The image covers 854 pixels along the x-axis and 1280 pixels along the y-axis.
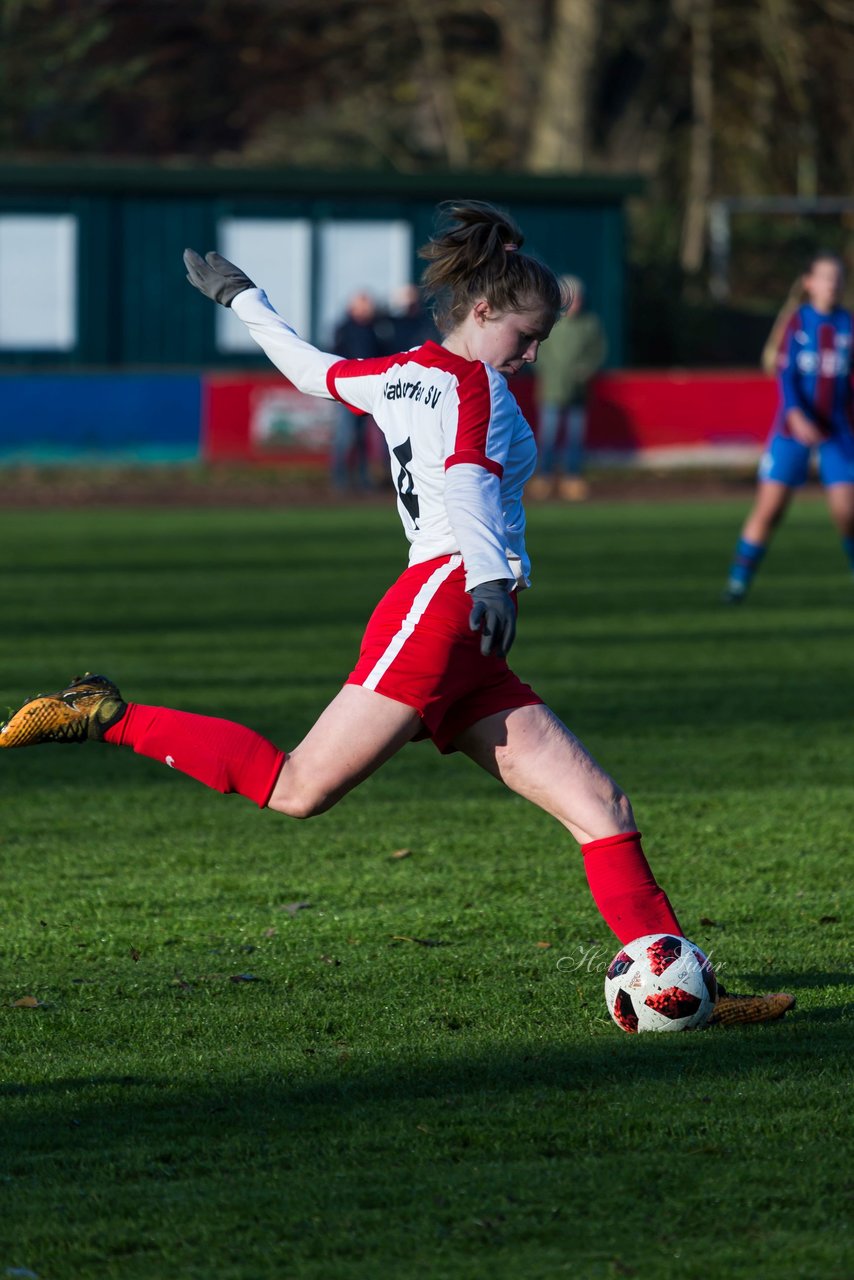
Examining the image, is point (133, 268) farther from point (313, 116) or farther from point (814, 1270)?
point (814, 1270)

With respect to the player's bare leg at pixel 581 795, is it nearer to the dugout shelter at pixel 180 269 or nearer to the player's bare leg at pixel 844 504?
the player's bare leg at pixel 844 504

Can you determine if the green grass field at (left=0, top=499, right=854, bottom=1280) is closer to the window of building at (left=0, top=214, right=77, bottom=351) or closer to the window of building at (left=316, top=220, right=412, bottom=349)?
the window of building at (left=0, top=214, right=77, bottom=351)

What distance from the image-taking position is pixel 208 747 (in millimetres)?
4840

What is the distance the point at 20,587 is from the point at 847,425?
568cm

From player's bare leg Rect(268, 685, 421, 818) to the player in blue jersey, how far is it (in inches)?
327

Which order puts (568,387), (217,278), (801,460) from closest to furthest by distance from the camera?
(217,278) → (801,460) → (568,387)

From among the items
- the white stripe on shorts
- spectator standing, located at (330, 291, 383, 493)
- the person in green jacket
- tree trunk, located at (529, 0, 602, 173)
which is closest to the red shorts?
the white stripe on shorts

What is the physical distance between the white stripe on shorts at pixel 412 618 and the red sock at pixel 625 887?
0.64 m

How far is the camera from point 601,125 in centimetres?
3172

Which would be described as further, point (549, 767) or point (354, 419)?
point (354, 419)

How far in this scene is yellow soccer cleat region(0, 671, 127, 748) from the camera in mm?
4922

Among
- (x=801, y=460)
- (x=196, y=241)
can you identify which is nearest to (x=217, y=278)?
(x=801, y=460)

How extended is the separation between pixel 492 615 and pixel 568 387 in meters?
19.3

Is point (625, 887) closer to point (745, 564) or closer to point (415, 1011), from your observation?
point (415, 1011)
